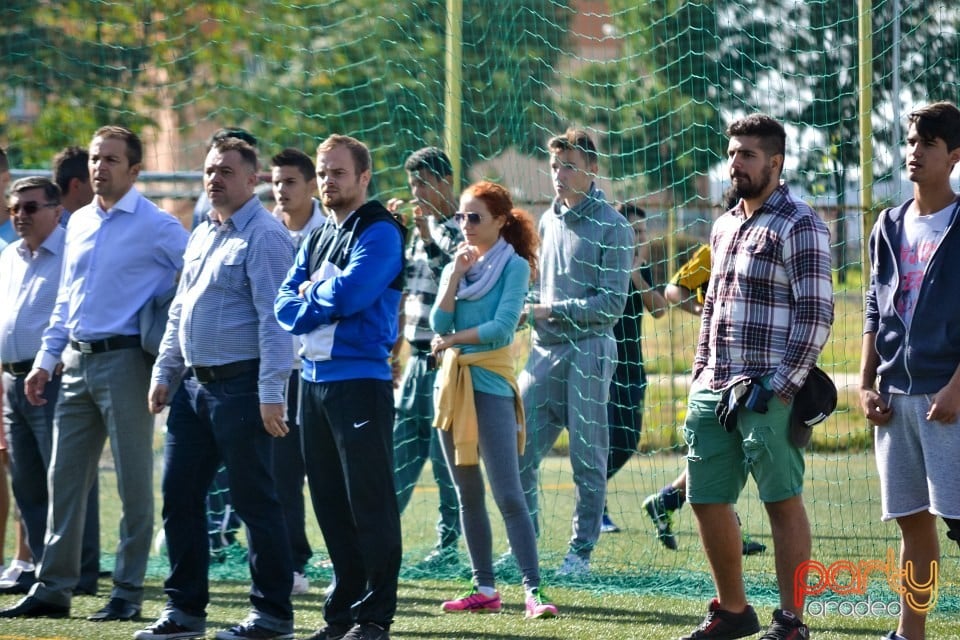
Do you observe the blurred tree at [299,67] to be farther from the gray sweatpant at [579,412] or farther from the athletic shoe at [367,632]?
the athletic shoe at [367,632]

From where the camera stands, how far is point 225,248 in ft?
16.7

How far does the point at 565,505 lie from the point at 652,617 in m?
2.97

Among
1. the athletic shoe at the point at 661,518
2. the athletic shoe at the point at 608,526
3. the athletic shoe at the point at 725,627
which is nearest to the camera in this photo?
the athletic shoe at the point at 725,627

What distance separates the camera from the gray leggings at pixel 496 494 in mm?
5613

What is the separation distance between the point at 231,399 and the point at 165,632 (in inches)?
35.3

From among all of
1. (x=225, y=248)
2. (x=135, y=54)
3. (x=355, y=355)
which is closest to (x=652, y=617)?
(x=355, y=355)

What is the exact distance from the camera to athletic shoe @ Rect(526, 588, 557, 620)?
548 cm

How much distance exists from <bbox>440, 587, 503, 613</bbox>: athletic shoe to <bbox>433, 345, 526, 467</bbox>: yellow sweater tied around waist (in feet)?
1.79

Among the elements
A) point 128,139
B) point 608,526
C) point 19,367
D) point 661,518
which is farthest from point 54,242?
point 608,526

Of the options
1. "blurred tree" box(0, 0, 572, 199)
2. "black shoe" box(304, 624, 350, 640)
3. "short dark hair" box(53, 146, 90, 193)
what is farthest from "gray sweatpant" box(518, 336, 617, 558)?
"short dark hair" box(53, 146, 90, 193)

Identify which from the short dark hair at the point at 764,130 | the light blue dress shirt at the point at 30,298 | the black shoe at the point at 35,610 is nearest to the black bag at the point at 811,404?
the short dark hair at the point at 764,130

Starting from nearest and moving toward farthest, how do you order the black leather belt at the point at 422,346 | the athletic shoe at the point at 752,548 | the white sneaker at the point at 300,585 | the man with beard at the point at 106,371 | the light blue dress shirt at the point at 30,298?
the man with beard at the point at 106,371 → the light blue dress shirt at the point at 30,298 → the white sneaker at the point at 300,585 → the black leather belt at the point at 422,346 → the athletic shoe at the point at 752,548

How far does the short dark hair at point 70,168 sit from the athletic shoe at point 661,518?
10.5ft

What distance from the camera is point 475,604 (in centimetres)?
561
